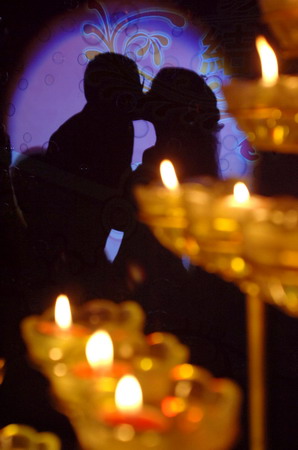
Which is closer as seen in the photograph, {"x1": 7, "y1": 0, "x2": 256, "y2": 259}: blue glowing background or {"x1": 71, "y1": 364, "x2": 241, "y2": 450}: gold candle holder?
{"x1": 71, "y1": 364, "x2": 241, "y2": 450}: gold candle holder

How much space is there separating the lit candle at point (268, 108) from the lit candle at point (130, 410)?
0.75 feet

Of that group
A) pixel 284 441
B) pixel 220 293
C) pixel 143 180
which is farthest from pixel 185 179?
pixel 284 441

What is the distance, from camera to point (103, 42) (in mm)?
2197

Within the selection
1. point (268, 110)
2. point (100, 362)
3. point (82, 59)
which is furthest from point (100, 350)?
point (82, 59)

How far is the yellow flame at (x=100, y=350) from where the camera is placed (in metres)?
0.52

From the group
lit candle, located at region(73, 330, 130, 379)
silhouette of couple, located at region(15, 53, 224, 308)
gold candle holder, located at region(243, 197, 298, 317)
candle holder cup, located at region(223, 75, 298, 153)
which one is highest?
silhouette of couple, located at region(15, 53, 224, 308)

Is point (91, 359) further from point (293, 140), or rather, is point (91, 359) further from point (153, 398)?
point (293, 140)

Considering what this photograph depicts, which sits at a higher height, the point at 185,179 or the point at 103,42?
the point at 103,42

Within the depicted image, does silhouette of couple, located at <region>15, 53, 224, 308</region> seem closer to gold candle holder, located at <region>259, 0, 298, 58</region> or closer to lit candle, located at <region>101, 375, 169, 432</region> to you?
gold candle holder, located at <region>259, 0, 298, 58</region>

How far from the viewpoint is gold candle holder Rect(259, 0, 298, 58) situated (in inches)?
19.6

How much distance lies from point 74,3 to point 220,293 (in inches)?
43.7

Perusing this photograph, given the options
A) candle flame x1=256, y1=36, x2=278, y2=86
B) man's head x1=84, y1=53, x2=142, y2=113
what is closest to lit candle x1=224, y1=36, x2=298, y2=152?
candle flame x1=256, y1=36, x2=278, y2=86

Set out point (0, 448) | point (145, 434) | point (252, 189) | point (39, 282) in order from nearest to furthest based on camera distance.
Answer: point (145, 434)
point (0, 448)
point (252, 189)
point (39, 282)

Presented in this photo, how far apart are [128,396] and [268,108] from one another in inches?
9.7
